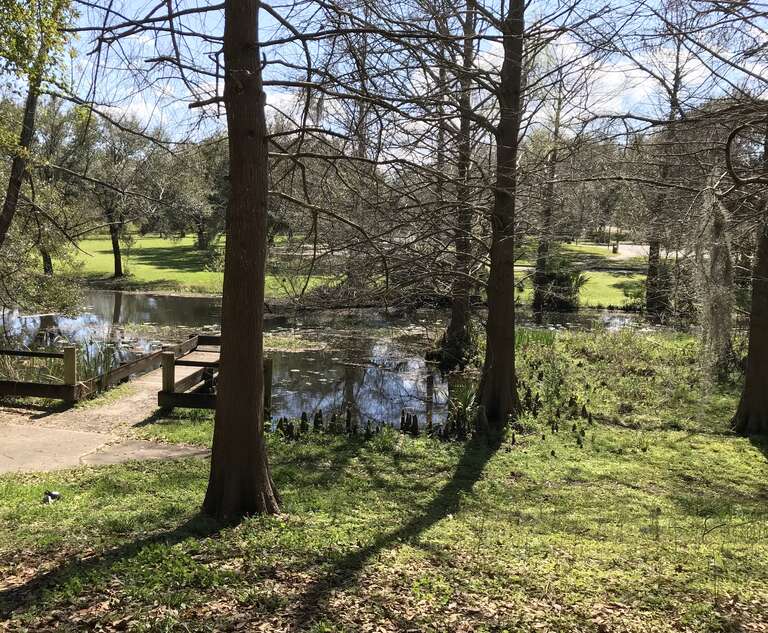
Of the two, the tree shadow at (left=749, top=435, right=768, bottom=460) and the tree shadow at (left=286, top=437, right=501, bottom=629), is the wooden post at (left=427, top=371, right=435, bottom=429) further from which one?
the tree shadow at (left=749, top=435, right=768, bottom=460)

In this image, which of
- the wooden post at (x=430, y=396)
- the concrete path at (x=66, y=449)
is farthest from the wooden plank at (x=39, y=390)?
the wooden post at (x=430, y=396)

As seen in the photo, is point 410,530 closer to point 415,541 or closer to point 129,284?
point 415,541

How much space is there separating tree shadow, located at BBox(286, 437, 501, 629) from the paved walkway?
360cm

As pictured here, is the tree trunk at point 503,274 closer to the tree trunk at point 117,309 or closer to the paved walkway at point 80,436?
the paved walkway at point 80,436

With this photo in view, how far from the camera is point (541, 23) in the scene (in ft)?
28.1

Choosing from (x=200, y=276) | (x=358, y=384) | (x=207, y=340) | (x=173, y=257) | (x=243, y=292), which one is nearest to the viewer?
(x=243, y=292)

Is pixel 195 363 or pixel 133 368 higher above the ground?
pixel 195 363

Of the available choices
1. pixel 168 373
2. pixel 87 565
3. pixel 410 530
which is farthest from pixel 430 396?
pixel 87 565

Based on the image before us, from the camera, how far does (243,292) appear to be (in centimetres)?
611

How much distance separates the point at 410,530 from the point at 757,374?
7317 millimetres

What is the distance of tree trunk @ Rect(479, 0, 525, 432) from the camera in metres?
9.96

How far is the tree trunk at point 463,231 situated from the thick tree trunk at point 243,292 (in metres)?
2.76

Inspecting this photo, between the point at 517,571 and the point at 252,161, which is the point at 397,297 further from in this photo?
the point at 517,571

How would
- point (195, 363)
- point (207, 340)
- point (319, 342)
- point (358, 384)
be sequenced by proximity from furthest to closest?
point (319, 342)
point (358, 384)
point (207, 340)
point (195, 363)
